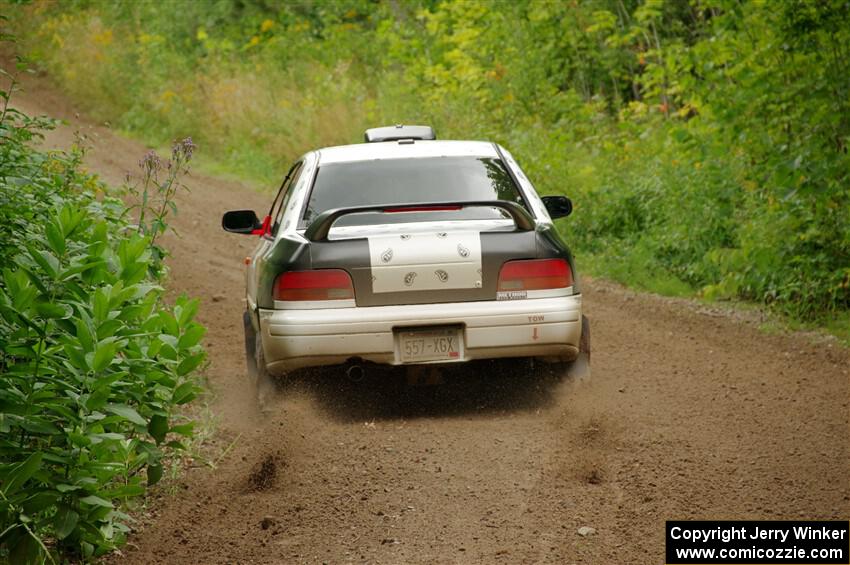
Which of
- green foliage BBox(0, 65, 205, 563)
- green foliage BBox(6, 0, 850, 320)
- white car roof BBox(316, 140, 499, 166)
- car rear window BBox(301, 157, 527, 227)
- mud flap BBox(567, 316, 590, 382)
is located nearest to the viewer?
green foliage BBox(0, 65, 205, 563)

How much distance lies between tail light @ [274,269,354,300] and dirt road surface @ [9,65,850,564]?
771mm

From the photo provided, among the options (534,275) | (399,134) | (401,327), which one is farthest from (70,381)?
(399,134)

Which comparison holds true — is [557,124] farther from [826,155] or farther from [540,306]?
[540,306]

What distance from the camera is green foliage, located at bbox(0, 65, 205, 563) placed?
446cm

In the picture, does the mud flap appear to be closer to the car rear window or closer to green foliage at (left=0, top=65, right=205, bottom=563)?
the car rear window

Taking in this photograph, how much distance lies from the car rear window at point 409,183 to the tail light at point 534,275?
2.75ft

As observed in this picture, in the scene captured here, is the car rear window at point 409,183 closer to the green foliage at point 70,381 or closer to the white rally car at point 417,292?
the white rally car at point 417,292

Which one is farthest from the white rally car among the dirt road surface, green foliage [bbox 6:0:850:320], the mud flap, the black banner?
green foliage [bbox 6:0:850:320]

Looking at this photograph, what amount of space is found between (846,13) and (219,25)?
68.7 feet

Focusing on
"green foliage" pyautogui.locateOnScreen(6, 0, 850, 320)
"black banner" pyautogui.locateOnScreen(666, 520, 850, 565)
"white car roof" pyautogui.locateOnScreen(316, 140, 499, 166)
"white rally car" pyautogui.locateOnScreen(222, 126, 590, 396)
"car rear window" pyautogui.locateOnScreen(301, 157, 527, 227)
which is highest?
"white car roof" pyautogui.locateOnScreen(316, 140, 499, 166)

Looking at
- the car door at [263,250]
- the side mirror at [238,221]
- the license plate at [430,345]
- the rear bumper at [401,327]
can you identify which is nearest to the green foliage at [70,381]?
the rear bumper at [401,327]

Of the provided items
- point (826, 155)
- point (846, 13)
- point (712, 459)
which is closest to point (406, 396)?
point (712, 459)

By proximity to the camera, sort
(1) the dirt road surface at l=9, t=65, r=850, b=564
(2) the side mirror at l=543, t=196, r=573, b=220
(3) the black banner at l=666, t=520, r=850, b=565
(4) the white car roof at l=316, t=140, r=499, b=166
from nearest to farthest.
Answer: (3) the black banner at l=666, t=520, r=850, b=565, (1) the dirt road surface at l=9, t=65, r=850, b=564, (4) the white car roof at l=316, t=140, r=499, b=166, (2) the side mirror at l=543, t=196, r=573, b=220

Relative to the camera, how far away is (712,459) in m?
5.94
